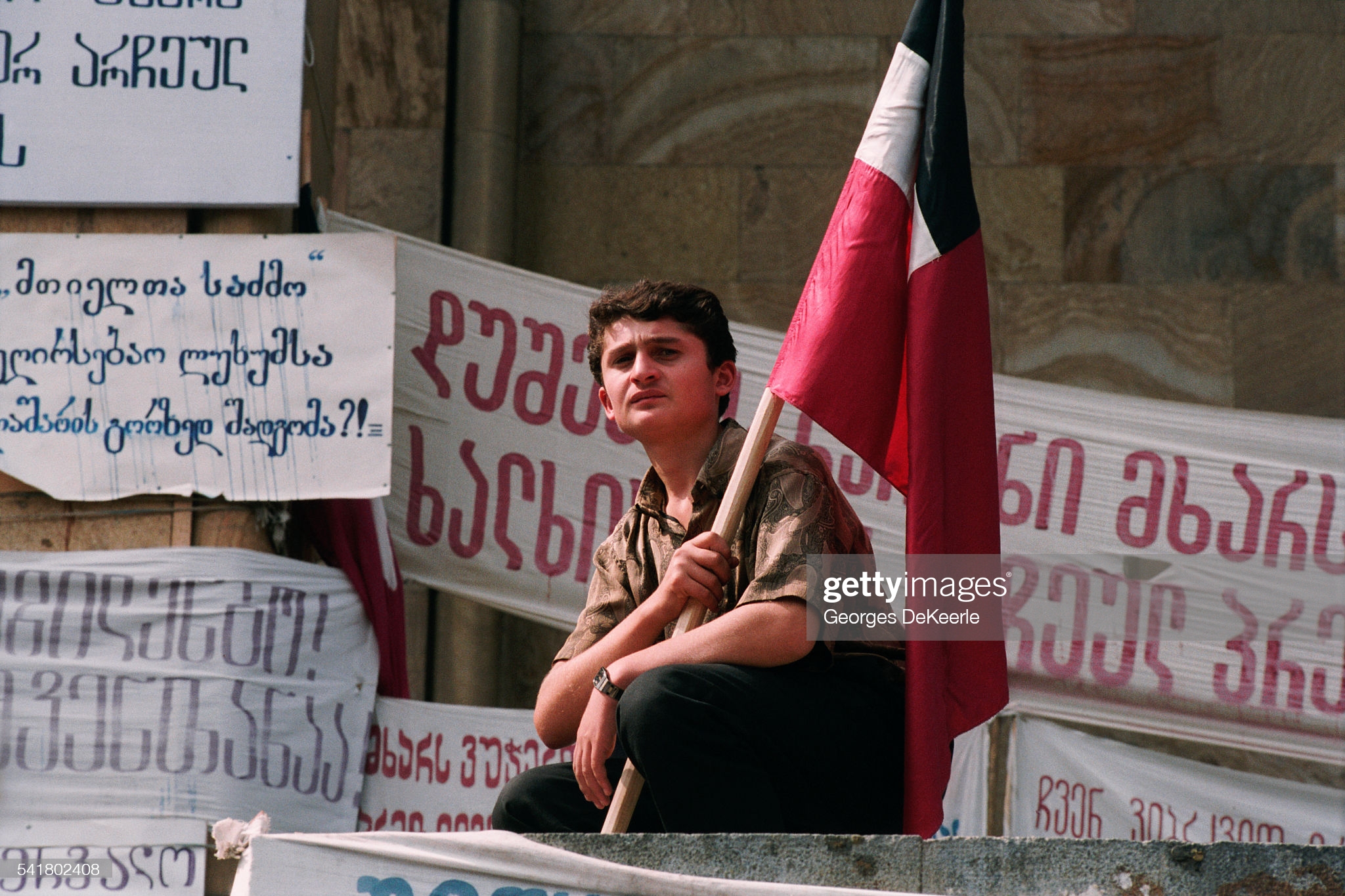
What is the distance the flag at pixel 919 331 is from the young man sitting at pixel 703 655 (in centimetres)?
18

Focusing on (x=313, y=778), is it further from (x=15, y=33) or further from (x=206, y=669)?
(x=15, y=33)

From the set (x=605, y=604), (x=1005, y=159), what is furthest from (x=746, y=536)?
(x=1005, y=159)

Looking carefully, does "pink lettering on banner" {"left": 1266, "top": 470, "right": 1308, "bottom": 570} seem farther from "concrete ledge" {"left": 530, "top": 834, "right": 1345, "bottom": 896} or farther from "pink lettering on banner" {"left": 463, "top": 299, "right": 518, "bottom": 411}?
"concrete ledge" {"left": 530, "top": 834, "right": 1345, "bottom": 896}

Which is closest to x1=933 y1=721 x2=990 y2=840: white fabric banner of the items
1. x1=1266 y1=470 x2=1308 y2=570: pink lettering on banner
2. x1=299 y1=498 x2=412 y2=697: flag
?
x1=1266 y1=470 x2=1308 y2=570: pink lettering on banner

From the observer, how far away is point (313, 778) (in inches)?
171

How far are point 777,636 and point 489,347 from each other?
2.52 metres

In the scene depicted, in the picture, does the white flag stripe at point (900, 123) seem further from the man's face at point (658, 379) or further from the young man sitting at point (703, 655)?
the man's face at point (658, 379)

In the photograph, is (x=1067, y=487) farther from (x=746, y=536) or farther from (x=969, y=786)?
(x=746, y=536)

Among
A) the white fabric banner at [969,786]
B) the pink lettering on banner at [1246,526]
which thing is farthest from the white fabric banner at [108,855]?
the pink lettering on banner at [1246,526]

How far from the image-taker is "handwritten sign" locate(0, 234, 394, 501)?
429cm

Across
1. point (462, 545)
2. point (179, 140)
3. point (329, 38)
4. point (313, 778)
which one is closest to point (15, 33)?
point (179, 140)

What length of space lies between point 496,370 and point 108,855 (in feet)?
→ 6.20

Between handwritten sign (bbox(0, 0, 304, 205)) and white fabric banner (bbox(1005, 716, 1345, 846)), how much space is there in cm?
309

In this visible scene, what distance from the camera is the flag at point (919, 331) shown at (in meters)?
3.09
